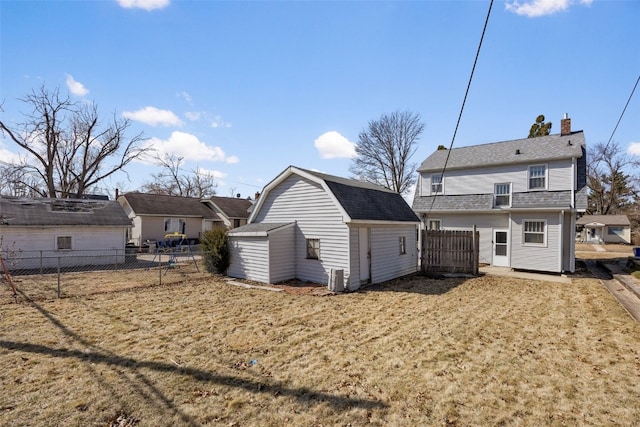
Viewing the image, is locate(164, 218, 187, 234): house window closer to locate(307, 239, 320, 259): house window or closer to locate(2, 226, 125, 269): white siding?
locate(2, 226, 125, 269): white siding

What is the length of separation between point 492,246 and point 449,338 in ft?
42.4

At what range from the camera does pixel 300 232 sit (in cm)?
1316

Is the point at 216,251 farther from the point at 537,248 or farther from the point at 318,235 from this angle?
the point at 537,248

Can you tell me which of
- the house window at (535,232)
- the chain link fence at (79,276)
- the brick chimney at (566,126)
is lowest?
the chain link fence at (79,276)

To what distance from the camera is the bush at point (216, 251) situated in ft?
46.4

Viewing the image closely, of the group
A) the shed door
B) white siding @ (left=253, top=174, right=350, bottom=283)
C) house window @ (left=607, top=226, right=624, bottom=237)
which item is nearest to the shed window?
the shed door

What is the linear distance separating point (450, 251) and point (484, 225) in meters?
4.13

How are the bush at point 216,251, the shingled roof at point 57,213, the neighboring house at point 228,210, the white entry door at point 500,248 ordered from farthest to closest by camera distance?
the neighboring house at point 228,210
the shingled roof at point 57,213
the white entry door at point 500,248
the bush at point 216,251

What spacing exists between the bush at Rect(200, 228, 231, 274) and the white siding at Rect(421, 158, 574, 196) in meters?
13.1

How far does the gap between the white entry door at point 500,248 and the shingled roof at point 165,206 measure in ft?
86.2

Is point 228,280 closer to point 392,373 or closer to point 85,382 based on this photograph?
point 85,382

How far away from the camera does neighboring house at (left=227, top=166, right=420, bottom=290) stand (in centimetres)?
1183

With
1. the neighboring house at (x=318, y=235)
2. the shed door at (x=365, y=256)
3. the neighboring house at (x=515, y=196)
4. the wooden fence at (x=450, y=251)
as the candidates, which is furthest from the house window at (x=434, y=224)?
the shed door at (x=365, y=256)

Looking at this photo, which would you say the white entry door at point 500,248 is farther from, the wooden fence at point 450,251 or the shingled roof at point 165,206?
the shingled roof at point 165,206
